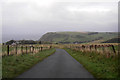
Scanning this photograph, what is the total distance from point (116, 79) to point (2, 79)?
6821 mm

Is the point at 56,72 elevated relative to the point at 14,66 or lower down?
lower down

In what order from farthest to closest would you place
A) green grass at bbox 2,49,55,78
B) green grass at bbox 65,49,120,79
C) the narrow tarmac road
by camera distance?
1. green grass at bbox 2,49,55,78
2. green grass at bbox 65,49,120,79
3. the narrow tarmac road

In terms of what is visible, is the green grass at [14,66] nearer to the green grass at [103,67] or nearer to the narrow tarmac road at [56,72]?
the narrow tarmac road at [56,72]

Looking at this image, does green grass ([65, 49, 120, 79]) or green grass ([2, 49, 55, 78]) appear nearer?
green grass ([65, 49, 120, 79])

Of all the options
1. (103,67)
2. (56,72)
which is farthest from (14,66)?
(103,67)

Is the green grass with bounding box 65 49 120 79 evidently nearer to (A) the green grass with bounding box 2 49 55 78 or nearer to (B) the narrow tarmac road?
(B) the narrow tarmac road

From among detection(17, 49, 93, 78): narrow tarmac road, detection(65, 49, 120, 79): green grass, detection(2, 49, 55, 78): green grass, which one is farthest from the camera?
detection(2, 49, 55, 78): green grass

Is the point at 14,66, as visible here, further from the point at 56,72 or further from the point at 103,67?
the point at 103,67

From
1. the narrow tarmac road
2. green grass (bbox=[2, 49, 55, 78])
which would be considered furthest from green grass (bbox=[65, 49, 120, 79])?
green grass (bbox=[2, 49, 55, 78])

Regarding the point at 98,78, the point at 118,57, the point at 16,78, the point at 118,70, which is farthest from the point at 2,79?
the point at 118,57

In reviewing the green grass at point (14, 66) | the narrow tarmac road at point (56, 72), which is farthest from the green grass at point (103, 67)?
the green grass at point (14, 66)

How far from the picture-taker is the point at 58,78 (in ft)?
32.7

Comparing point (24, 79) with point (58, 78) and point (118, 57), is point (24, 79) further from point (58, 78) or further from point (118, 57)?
point (118, 57)

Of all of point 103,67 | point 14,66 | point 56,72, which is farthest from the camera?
point 14,66
